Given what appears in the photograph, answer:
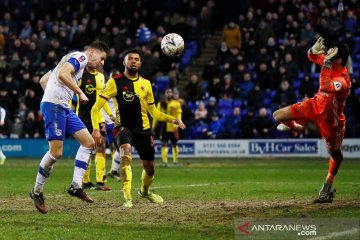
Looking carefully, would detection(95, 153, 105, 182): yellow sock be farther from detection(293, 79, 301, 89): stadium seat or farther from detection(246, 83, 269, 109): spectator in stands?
detection(293, 79, 301, 89): stadium seat

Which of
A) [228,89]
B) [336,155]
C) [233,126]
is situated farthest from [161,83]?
[336,155]

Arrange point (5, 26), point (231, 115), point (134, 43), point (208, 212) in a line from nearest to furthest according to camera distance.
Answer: point (208, 212)
point (231, 115)
point (134, 43)
point (5, 26)

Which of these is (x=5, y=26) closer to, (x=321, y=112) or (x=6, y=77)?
(x=6, y=77)

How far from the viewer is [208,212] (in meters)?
12.9

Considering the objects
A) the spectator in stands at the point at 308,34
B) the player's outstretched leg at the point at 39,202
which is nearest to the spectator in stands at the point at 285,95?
the spectator in stands at the point at 308,34

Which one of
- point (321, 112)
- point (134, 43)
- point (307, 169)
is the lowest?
point (307, 169)

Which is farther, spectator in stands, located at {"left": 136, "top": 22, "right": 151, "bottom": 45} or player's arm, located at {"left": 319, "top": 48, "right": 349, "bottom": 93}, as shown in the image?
spectator in stands, located at {"left": 136, "top": 22, "right": 151, "bottom": 45}

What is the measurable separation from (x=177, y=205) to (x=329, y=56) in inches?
145

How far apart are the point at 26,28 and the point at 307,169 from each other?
19.7 meters

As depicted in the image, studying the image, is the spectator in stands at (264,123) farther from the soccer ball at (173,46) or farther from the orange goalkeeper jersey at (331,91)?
the orange goalkeeper jersey at (331,91)

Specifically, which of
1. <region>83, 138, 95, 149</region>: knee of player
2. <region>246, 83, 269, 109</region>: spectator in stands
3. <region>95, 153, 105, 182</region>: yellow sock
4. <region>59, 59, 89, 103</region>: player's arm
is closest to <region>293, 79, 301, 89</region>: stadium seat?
<region>246, 83, 269, 109</region>: spectator in stands

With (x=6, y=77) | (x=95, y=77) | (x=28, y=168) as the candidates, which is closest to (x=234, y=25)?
(x=6, y=77)

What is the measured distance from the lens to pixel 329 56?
554 inches

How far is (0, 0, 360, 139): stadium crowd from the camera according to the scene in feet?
106
